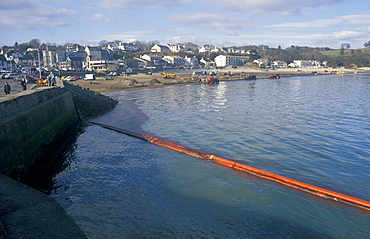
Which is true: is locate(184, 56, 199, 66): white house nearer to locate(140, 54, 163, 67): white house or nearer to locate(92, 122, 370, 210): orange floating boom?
locate(140, 54, 163, 67): white house

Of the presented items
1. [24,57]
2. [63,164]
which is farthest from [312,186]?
[24,57]

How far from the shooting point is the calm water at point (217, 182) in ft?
30.4

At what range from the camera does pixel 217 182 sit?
493 inches

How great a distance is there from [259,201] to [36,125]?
1169 cm

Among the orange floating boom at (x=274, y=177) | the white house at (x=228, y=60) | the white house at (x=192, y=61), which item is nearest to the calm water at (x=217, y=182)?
the orange floating boom at (x=274, y=177)

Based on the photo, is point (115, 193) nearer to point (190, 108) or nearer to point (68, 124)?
point (68, 124)

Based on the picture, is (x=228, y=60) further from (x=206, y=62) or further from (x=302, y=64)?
(x=302, y=64)

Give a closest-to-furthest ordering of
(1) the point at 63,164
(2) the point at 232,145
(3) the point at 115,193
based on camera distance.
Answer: (3) the point at 115,193 → (1) the point at 63,164 → (2) the point at 232,145

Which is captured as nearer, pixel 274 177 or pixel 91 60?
pixel 274 177

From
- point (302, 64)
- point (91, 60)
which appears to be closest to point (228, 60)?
point (302, 64)

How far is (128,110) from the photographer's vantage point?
33094 millimetres

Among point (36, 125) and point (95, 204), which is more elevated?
point (36, 125)

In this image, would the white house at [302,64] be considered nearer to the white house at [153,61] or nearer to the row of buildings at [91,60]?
the row of buildings at [91,60]

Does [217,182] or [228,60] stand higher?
[228,60]
